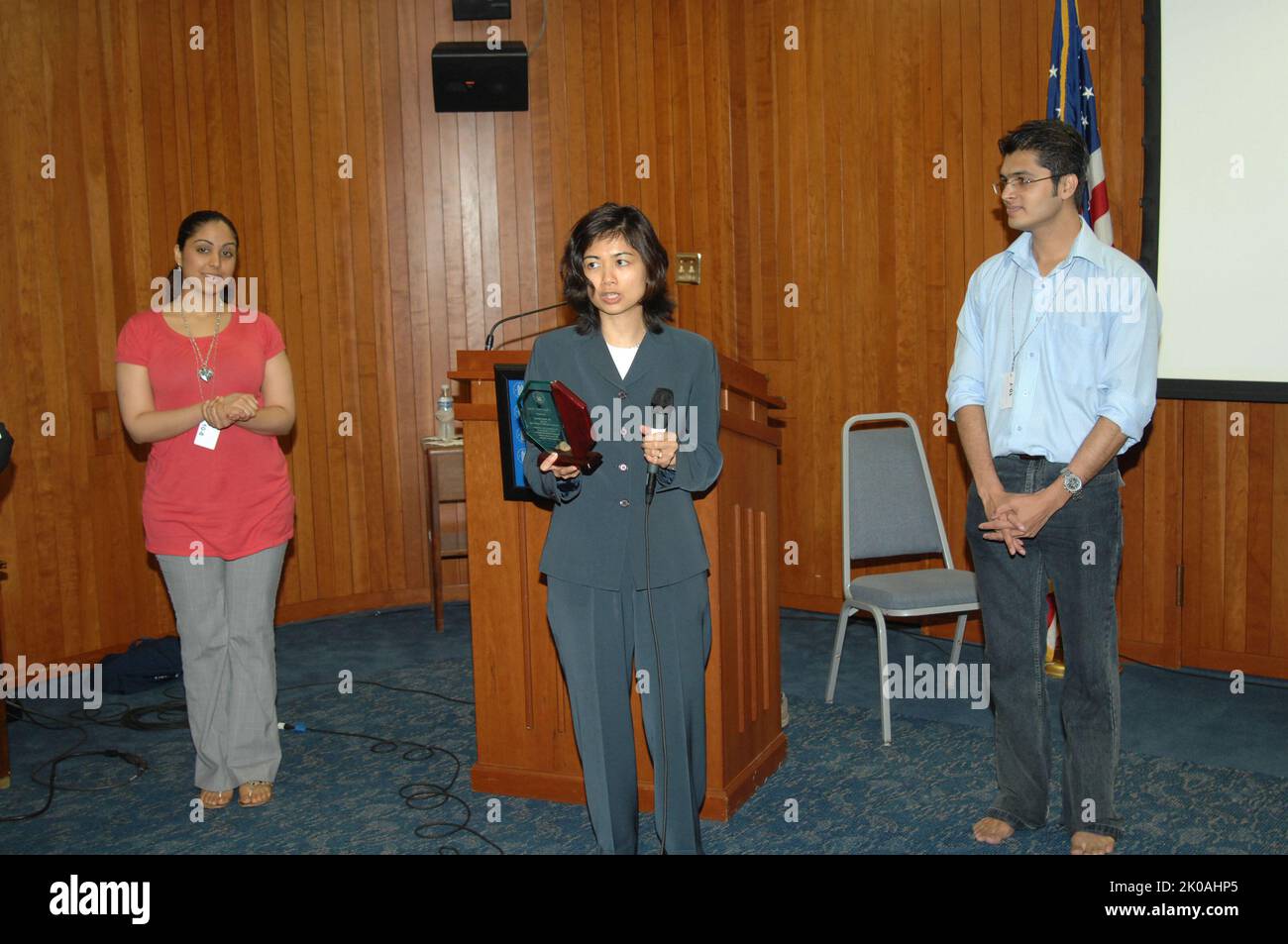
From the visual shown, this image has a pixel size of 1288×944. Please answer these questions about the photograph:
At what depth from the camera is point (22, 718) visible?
16.0 ft

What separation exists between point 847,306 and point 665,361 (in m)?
3.52

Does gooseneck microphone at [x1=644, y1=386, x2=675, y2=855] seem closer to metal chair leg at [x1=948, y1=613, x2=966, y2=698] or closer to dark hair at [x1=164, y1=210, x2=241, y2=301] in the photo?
dark hair at [x1=164, y1=210, x2=241, y2=301]

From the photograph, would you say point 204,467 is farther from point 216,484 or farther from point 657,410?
point 657,410

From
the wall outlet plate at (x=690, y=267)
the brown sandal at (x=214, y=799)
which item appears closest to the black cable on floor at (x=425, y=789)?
the brown sandal at (x=214, y=799)

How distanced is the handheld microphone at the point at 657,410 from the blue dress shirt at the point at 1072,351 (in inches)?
44.0

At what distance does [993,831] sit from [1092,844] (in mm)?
278

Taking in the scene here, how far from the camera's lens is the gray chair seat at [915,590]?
444 centimetres

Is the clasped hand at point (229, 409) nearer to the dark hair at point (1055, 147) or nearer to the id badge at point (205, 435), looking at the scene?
the id badge at point (205, 435)

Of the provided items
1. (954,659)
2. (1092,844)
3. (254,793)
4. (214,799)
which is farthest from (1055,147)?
(214,799)

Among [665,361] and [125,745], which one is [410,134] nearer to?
[125,745]

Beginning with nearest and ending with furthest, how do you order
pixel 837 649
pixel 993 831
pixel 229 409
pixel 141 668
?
pixel 993 831, pixel 229 409, pixel 837 649, pixel 141 668

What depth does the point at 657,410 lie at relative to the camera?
269 cm

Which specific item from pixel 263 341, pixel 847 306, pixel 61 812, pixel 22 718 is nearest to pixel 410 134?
pixel 847 306
